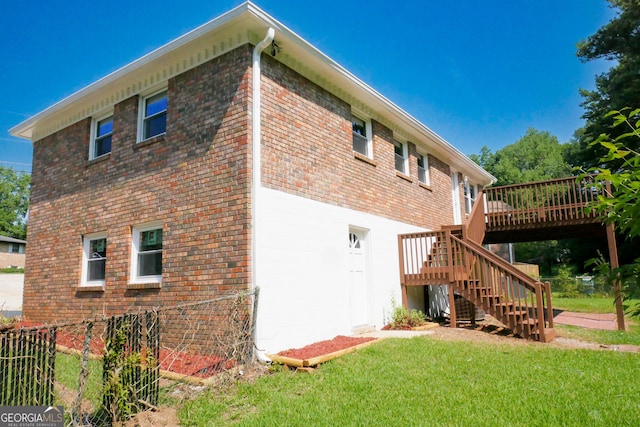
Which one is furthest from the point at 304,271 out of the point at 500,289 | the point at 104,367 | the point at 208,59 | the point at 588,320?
the point at 588,320

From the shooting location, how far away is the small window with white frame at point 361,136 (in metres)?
10.5

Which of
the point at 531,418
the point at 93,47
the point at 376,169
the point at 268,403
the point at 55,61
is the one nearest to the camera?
the point at 531,418

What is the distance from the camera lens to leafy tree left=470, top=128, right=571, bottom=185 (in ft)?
179

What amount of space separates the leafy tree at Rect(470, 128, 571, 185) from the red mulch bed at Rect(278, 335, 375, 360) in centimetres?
5123

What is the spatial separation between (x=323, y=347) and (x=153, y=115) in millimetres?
5952

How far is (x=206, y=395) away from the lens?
5270mm

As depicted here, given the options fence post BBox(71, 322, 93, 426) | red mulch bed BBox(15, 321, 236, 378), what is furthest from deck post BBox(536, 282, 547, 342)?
fence post BBox(71, 322, 93, 426)

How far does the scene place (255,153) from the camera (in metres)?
7.24

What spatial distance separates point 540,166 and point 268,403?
6080cm

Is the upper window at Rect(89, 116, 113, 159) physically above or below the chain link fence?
above

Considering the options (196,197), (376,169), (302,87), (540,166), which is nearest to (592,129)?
(376,169)

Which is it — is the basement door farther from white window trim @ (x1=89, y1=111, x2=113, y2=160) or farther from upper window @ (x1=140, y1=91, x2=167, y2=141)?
white window trim @ (x1=89, y1=111, x2=113, y2=160)

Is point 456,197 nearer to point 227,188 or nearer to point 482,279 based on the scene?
point 482,279

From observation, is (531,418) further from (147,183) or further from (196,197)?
(147,183)
